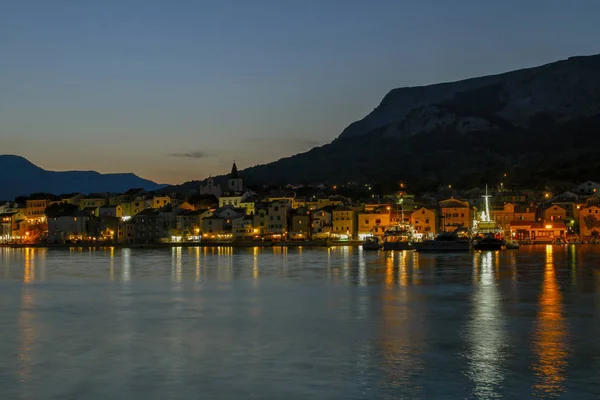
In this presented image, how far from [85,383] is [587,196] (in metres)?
88.3

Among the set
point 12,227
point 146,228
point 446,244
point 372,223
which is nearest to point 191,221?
point 146,228

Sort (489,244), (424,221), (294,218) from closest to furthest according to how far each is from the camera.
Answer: (489,244) < (424,221) < (294,218)

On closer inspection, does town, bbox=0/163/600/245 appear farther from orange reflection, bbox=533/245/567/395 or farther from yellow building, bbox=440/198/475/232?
orange reflection, bbox=533/245/567/395

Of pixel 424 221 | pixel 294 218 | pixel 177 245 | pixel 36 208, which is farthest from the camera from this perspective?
pixel 36 208

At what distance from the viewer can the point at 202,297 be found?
1103 inches

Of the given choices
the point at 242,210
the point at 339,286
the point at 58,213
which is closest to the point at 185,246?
the point at 242,210

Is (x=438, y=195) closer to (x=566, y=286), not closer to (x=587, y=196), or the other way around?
(x=587, y=196)

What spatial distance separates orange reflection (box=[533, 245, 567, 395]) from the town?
56.3m

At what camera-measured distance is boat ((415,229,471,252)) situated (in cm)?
6788

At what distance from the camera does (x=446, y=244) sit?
68188 mm

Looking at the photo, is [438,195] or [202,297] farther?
[438,195]

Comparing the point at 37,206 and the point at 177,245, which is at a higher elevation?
the point at 37,206

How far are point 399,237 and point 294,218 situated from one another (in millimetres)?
16910

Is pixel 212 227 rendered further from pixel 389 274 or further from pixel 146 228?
pixel 389 274
